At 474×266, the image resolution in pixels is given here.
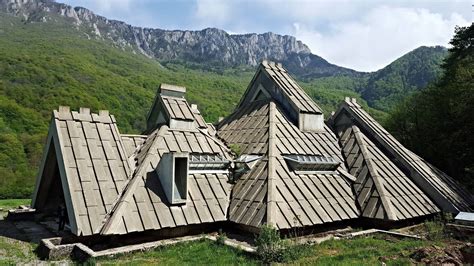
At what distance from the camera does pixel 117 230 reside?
971cm

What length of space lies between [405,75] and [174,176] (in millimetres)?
94476

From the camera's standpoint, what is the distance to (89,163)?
11227 mm

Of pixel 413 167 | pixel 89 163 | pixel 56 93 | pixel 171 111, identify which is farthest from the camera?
pixel 56 93

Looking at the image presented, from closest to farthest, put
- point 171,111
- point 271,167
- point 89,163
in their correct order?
1. point 89,163
2. point 271,167
3. point 171,111

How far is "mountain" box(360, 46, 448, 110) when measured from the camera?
86.5 metres

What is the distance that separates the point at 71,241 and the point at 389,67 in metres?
107

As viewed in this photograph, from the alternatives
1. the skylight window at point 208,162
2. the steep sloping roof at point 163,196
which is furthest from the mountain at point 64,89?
the skylight window at point 208,162

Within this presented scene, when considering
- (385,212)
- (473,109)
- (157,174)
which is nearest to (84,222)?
(157,174)

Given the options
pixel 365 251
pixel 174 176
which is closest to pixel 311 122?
pixel 174 176

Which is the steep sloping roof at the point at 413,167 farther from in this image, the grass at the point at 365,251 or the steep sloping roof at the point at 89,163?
the steep sloping roof at the point at 89,163

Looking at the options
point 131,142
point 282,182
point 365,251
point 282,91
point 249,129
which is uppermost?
point 282,91

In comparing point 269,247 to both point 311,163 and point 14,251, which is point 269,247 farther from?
point 14,251

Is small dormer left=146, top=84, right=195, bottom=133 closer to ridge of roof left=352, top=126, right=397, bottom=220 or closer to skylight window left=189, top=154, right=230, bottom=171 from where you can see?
skylight window left=189, top=154, right=230, bottom=171

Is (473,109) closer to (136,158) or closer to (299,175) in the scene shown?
(299,175)
